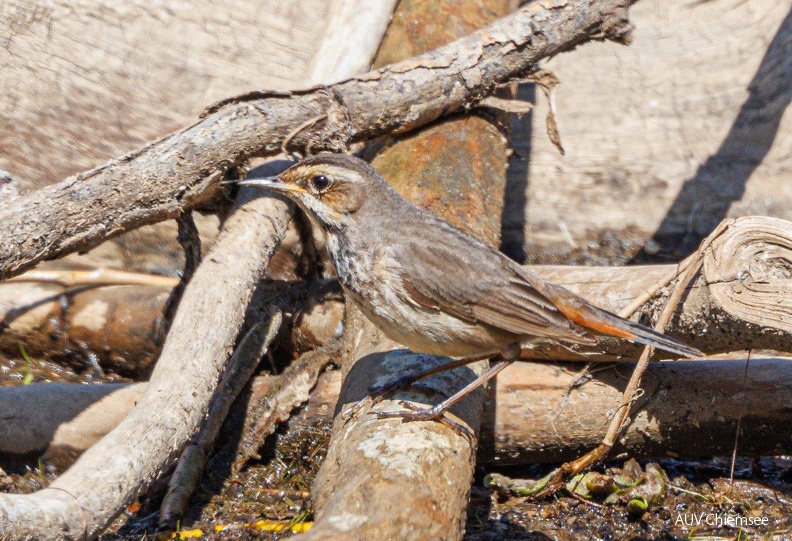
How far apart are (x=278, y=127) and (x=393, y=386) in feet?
5.71

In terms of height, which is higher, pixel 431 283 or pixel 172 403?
pixel 431 283

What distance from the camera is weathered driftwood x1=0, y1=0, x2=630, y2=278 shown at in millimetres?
4539

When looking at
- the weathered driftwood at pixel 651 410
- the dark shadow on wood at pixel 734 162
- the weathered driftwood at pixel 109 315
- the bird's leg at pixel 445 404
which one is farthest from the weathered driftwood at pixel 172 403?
the dark shadow on wood at pixel 734 162

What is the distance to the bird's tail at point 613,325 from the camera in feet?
13.9

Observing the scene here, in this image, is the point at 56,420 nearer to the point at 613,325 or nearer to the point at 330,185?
the point at 330,185

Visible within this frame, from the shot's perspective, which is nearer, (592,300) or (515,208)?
(592,300)

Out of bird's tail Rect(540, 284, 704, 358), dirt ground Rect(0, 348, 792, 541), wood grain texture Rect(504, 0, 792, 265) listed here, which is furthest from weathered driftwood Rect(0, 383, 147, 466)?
wood grain texture Rect(504, 0, 792, 265)

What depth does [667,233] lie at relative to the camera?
7.22 m

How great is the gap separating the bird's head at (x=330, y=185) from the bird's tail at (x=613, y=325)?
1072mm

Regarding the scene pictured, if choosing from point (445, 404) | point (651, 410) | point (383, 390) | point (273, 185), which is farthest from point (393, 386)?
point (651, 410)

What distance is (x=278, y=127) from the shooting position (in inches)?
208

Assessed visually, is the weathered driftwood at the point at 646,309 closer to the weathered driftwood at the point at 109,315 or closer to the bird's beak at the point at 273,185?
the weathered driftwood at the point at 109,315

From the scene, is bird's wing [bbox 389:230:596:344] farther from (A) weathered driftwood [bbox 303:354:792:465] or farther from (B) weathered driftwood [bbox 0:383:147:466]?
(B) weathered driftwood [bbox 0:383:147:466]

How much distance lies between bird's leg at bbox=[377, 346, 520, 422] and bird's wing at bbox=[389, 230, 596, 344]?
237 mm
